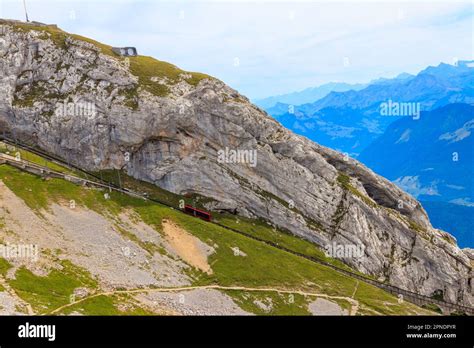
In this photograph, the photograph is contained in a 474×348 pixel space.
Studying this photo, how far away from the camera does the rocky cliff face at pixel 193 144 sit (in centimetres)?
14000

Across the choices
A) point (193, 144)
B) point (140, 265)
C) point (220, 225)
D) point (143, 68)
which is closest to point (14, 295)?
point (140, 265)

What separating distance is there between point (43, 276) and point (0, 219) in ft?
74.1

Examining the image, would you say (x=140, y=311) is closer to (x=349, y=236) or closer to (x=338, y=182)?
(x=349, y=236)

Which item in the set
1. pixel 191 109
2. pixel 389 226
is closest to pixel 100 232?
pixel 191 109

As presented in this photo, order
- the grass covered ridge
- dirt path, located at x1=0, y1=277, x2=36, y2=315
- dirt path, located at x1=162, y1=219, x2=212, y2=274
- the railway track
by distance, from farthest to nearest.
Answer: the grass covered ridge
the railway track
dirt path, located at x1=162, y1=219, x2=212, y2=274
dirt path, located at x1=0, y1=277, x2=36, y2=315

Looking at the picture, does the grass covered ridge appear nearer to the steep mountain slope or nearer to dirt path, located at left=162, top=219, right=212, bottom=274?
the steep mountain slope

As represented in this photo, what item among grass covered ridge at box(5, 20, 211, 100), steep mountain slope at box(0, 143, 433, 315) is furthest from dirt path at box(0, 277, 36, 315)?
grass covered ridge at box(5, 20, 211, 100)

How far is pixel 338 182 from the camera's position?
15712 cm

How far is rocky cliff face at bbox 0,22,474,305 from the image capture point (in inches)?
5512

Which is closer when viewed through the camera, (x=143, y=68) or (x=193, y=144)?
(x=193, y=144)

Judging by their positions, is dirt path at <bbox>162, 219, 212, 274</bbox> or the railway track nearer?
dirt path at <bbox>162, 219, 212, 274</bbox>

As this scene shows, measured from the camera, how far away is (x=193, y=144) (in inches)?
5728

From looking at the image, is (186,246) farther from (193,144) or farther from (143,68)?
(143,68)

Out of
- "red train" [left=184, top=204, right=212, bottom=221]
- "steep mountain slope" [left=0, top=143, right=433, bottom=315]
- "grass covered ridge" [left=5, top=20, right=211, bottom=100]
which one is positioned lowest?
"steep mountain slope" [left=0, top=143, right=433, bottom=315]
